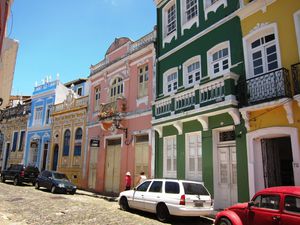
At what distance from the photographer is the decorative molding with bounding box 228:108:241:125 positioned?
11.8 meters

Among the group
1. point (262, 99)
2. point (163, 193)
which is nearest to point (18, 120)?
point (163, 193)

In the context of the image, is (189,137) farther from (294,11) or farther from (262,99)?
(294,11)

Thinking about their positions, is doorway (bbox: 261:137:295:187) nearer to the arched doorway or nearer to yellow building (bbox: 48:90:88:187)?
yellow building (bbox: 48:90:88:187)

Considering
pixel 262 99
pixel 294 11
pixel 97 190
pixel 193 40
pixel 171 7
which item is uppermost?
pixel 171 7

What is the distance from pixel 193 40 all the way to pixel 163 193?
318 inches

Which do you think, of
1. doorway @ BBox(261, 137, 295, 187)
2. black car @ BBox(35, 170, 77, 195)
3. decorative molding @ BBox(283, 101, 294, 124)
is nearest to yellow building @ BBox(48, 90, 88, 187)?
black car @ BBox(35, 170, 77, 195)

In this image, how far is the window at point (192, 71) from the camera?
1488cm

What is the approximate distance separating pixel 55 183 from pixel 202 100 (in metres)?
11.8

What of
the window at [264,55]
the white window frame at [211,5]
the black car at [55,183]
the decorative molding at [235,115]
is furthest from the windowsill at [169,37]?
the black car at [55,183]

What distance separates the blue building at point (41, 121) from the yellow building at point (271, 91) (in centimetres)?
2231

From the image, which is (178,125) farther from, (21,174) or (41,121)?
(41,121)

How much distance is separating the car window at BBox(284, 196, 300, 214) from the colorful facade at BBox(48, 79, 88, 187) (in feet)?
62.9

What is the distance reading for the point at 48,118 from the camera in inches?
1183

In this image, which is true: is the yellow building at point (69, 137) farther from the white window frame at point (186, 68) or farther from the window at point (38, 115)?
the white window frame at point (186, 68)
